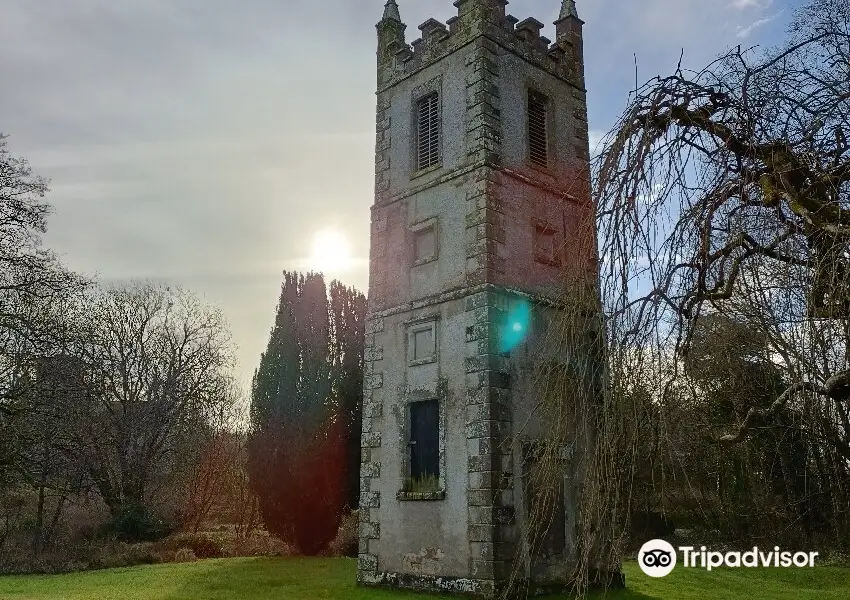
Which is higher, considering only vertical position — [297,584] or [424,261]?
[424,261]

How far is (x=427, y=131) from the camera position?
17297 millimetres

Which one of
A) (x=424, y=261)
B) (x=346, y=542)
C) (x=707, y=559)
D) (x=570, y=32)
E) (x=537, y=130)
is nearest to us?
(x=424, y=261)

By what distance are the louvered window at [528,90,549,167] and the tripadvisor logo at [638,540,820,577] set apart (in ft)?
33.6

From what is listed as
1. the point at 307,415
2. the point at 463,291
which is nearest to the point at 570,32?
the point at 463,291

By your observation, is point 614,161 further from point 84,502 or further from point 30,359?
point 84,502

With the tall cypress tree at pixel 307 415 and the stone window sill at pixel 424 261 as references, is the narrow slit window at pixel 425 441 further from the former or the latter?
the tall cypress tree at pixel 307 415

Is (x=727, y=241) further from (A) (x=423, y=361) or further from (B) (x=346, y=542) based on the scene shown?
(B) (x=346, y=542)

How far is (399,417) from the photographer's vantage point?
15562 millimetres

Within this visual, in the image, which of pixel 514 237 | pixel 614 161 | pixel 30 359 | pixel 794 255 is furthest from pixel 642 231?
pixel 30 359

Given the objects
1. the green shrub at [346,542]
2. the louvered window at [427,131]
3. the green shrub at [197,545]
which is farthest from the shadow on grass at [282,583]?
the louvered window at [427,131]

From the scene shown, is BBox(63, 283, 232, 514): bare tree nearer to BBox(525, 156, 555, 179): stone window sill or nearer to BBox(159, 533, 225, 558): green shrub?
BBox(159, 533, 225, 558): green shrub

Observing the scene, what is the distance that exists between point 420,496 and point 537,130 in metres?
9.02

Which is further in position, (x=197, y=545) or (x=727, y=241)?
(x=197, y=545)

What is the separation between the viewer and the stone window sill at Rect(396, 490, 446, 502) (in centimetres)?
1419
